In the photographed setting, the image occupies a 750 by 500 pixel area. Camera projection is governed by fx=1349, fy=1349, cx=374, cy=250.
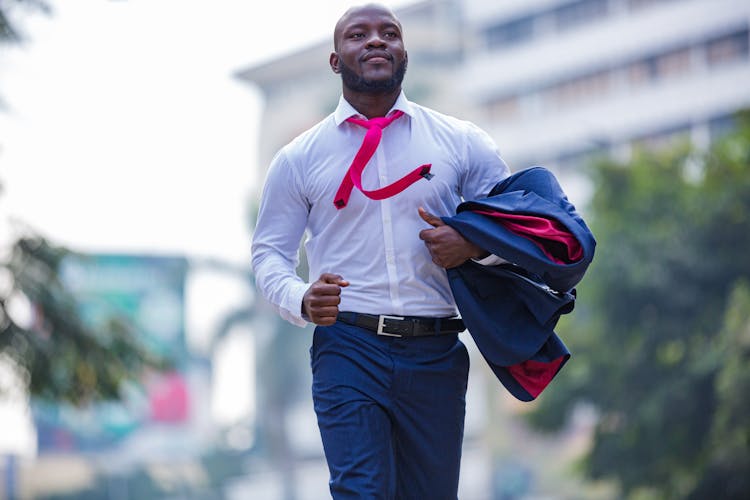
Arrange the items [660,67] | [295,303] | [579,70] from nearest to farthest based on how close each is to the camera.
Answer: [295,303], [660,67], [579,70]

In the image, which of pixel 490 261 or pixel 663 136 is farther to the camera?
pixel 663 136

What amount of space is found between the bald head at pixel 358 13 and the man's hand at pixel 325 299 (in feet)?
2.18

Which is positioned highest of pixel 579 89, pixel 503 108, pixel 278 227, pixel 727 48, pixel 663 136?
pixel 727 48

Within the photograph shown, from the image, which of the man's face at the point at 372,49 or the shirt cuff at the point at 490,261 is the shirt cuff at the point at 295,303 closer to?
the shirt cuff at the point at 490,261

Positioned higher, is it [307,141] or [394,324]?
[307,141]

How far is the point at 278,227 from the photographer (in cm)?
354

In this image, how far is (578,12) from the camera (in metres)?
46.1

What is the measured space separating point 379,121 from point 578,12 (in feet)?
144

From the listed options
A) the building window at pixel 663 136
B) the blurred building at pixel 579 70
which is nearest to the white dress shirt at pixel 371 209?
the blurred building at pixel 579 70

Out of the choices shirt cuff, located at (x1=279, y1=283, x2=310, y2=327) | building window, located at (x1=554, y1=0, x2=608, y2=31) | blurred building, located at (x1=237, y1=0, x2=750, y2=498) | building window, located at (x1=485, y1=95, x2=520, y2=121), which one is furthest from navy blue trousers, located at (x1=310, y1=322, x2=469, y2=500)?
building window, located at (x1=485, y1=95, x2=520, y2=121)

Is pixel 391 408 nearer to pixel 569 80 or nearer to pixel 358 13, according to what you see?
pixel 358 13

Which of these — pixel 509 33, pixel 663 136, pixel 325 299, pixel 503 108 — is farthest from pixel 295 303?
pixel 503 108

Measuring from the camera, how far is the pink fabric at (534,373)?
340 cm

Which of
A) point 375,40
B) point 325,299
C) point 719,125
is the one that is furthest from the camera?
point 719,125
